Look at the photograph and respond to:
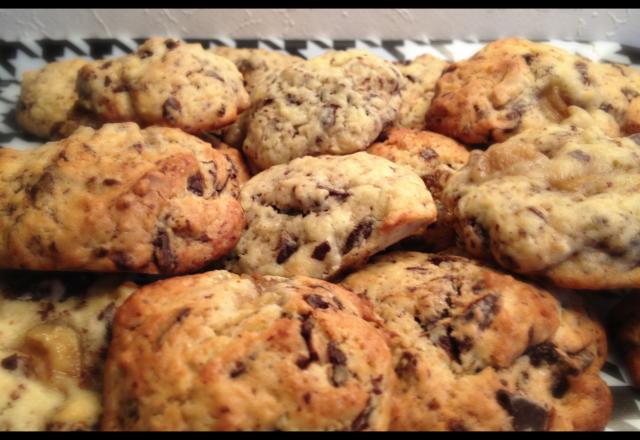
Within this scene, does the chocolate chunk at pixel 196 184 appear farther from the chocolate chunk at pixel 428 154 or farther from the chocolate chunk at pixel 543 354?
the chocolate chunk at pixel 543 354

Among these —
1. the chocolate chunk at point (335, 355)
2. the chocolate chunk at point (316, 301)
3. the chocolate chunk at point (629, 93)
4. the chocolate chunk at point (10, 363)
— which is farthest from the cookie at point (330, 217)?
the chocolate chunk at point (629, 93)

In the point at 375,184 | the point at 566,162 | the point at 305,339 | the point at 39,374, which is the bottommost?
the point at 39,374

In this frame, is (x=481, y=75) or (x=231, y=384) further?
(x=481, y=75)

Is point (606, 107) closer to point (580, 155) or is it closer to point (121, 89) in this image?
point (580, 155)

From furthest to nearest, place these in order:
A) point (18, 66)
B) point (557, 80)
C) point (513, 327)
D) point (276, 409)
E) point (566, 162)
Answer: point (18, 66)
point (557, 80)
point (566, 162)
point (513, 327)
point (276, 409)

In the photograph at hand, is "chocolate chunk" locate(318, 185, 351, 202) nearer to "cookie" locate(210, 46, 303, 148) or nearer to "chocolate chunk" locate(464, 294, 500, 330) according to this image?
"chocolate chunk" locate(464, 294, 500, 330)
